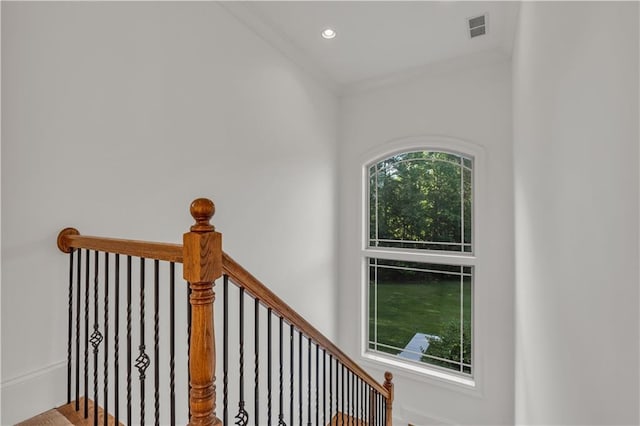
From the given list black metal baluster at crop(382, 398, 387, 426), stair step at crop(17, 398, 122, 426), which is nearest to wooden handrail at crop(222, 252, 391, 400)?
stair step at crop(17, 398, 122, 426)

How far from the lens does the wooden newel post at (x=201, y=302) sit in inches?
39.9

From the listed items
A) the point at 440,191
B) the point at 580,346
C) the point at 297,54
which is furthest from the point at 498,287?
the point at 297,54

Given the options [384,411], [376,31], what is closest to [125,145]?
[376,31]

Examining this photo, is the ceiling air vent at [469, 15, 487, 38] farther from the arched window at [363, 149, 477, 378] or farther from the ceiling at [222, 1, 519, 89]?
the arched window at [363, 149, 477, 378]

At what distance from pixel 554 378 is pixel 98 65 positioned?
257cm

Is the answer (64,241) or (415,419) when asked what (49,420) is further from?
(415,419)

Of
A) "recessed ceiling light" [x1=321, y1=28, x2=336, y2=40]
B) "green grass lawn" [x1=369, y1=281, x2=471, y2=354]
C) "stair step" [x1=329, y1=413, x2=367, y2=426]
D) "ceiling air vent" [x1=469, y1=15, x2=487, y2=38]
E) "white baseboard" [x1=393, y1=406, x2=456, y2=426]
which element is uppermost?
"ceiling air vent" [x1=469, y1=15, x2=487, y2=38]

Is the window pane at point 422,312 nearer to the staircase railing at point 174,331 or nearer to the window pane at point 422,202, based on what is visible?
the window pane at point 422,202

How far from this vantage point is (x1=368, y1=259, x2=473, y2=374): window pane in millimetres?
3564

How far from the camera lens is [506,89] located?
128 inches

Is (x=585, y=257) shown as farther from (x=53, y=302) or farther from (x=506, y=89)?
Result: (x=506, y=89)

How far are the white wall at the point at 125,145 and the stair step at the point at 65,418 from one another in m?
0.06

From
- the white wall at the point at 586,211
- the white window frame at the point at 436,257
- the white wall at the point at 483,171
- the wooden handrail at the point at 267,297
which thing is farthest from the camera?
the white window frame at the point at 436,257

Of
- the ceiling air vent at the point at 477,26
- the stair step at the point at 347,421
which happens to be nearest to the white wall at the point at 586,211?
the stair step at the point at 347,421
